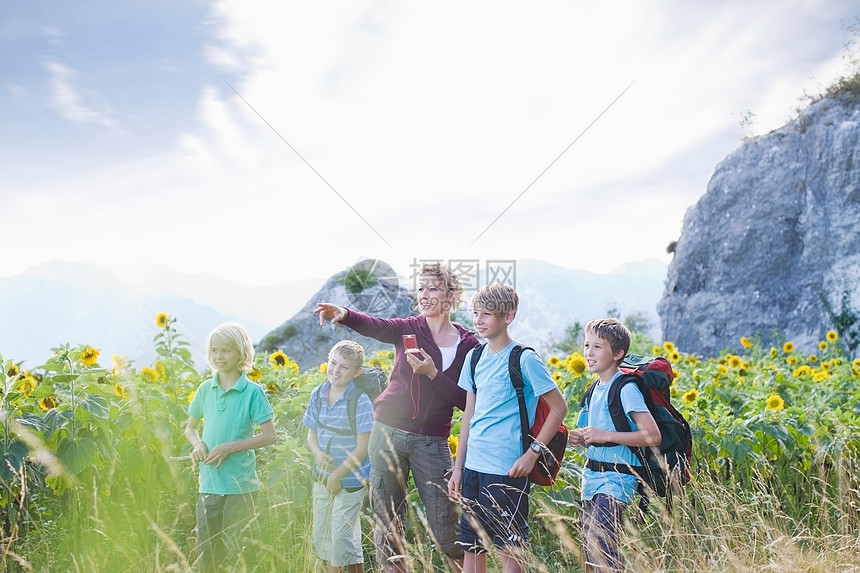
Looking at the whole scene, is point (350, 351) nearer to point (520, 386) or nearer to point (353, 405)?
point (353, 405)

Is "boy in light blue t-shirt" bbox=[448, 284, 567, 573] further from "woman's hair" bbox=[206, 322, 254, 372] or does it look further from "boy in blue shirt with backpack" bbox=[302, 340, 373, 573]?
"woman's hair" bbox=[206, 322, 254, 372]

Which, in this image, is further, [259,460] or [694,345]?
[694,345]

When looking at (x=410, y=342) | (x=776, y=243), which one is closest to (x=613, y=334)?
(x=410, y=342)

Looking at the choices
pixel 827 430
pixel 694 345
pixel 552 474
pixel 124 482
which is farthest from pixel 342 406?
pixel 694 345

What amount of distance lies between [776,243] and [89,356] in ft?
43.9

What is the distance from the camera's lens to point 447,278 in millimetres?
3668

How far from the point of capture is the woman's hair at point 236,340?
3482mm

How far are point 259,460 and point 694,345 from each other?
1178 centimetres

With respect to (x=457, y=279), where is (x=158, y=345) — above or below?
below

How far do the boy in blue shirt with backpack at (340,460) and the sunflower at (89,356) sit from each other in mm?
1634

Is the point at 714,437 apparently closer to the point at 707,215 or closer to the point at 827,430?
the point at 827,430

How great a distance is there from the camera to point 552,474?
3299 millimetres

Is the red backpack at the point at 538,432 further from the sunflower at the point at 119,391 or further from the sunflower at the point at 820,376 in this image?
the sunflower at the point at 820,376

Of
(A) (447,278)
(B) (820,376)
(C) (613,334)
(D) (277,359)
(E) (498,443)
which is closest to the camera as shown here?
(E) (498,443)
